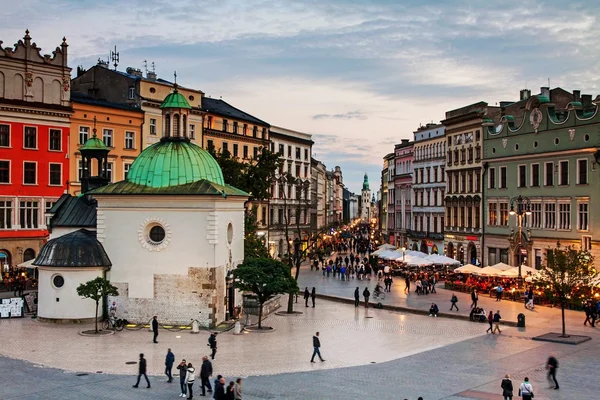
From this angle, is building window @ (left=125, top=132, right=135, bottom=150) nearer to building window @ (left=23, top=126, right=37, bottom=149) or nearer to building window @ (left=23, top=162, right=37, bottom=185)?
building window @ (left=23, top=126, right=37, bottom=149)

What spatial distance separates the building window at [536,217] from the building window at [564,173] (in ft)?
11.4

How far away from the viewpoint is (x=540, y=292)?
4606 centimetres

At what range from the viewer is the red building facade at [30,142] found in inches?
2154

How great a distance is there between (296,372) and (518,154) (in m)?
42.8

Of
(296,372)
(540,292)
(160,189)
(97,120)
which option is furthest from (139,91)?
(296,372)

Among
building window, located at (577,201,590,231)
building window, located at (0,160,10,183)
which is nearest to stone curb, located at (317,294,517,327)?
building window, located at (577,201,590,231)

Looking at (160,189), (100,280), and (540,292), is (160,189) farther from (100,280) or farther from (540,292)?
(540,292)

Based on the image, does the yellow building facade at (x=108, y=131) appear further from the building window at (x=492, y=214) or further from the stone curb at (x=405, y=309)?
the building window at (x=492, y=214)

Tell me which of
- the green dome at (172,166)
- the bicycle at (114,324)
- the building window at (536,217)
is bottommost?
the bicycle at (114,324)

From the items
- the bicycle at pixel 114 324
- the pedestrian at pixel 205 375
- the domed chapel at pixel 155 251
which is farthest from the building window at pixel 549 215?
the pedestrian at pixel 205 375

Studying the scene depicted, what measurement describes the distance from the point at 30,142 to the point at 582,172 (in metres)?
43.7

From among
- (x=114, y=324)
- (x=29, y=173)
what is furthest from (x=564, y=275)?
(x=29, y=173)

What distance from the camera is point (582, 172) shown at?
5562cm

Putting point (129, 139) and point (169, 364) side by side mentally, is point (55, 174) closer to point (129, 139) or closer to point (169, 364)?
point (129, 139)
